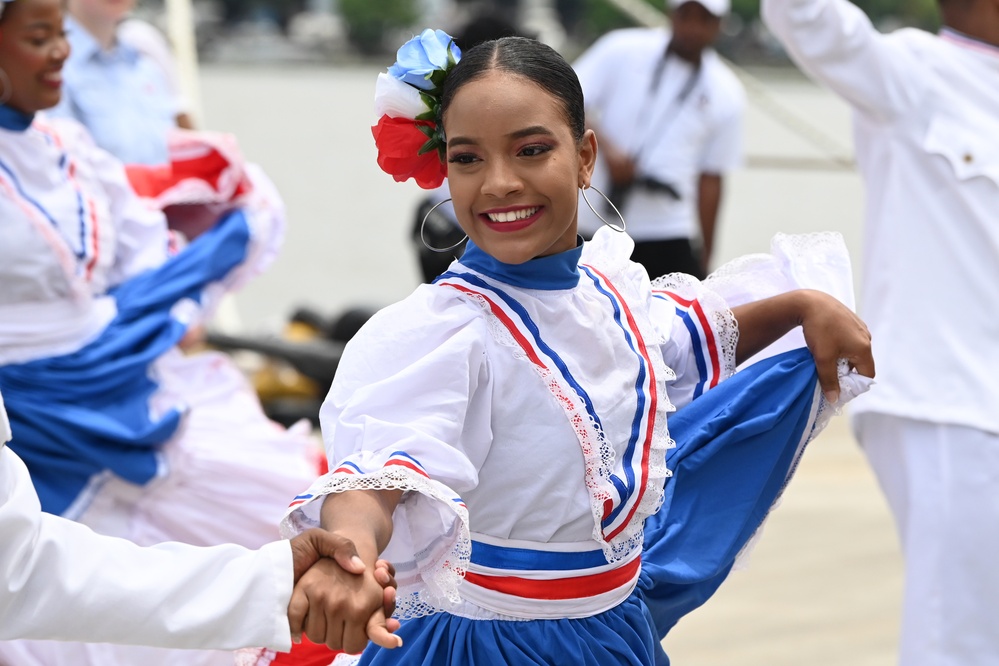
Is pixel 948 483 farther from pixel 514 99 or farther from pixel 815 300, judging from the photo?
pixel 514 99

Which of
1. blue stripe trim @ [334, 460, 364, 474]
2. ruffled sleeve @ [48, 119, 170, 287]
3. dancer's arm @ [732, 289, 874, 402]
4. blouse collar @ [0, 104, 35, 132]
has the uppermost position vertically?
blue stripe trim @ [334, 460, 364, 474]

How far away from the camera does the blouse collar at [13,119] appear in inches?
141

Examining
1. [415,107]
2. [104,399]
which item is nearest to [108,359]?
[104,399]

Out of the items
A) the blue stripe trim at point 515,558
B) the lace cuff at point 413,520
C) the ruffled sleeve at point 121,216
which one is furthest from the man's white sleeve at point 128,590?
the ruffled sleeve at point 121,216

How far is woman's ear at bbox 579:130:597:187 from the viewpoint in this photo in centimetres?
246

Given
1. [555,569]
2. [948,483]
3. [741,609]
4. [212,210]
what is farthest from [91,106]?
[555,569]

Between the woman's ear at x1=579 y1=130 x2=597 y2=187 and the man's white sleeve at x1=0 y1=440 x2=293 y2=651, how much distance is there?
781mm

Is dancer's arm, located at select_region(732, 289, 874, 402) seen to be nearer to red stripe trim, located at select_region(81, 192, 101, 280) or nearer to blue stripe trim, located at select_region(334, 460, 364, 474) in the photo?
blue stripe trim, located at select_region(334, 460, 364, 474)

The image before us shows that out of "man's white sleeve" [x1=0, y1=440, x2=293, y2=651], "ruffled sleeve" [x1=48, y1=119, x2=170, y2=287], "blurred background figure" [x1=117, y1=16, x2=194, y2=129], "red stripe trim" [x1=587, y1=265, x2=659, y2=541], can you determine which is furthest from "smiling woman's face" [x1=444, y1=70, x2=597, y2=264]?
"blurred background figure" [x1=117, y1=16, x2=194, y2=129]

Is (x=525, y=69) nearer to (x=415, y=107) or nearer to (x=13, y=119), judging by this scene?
(x=415, y=107)

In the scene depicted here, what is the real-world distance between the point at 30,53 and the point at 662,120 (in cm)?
325

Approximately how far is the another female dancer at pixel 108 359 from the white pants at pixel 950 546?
4.72ft

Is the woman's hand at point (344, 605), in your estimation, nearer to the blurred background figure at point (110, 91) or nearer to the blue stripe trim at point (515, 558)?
the blue stripe trim at point (515, 558)

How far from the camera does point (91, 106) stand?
5.46m
